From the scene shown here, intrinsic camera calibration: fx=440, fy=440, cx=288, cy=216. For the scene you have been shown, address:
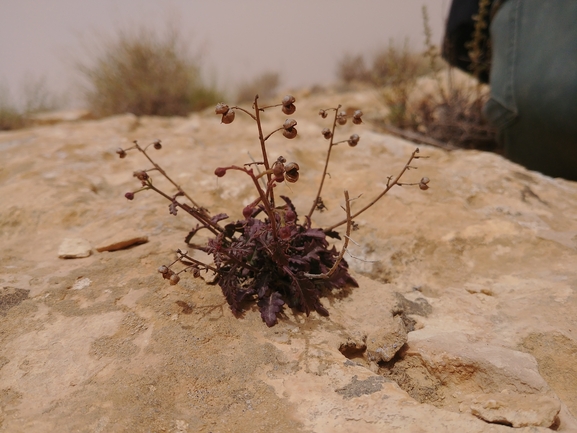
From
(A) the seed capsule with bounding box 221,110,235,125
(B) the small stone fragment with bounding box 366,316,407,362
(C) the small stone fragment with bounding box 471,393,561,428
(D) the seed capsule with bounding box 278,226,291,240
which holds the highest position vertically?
(A) the seed capsule with bounding box 221,110,235,125

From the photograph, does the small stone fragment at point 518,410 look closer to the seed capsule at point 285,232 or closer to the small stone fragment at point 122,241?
the seed capsule at point 285,232

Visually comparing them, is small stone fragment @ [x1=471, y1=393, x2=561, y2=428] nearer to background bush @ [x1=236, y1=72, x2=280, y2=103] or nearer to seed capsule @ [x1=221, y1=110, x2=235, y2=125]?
seed capsule @ [x1=221, y1=110, x2=235, y2=125]

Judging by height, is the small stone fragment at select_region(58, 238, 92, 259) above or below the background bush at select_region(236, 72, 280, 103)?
above

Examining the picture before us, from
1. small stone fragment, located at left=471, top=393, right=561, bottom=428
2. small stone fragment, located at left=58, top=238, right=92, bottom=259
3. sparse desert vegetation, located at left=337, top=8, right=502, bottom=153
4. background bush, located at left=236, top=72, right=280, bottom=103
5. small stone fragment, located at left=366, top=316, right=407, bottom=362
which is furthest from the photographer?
background bush, located at left=236, top=72, right=280, bottom=103

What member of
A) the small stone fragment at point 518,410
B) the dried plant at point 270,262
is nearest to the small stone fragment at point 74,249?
the dried plant at point 270,262

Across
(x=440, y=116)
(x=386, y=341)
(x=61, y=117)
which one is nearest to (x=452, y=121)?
(x=440, y=116)

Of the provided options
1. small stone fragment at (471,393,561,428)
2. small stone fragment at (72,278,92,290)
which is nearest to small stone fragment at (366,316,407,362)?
small stone fragment at (471,393,561,428)

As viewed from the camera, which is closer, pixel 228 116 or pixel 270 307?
pixel 228 116

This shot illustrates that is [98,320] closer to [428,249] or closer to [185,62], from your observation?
[428,249]

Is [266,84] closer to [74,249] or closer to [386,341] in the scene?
[74,249]
